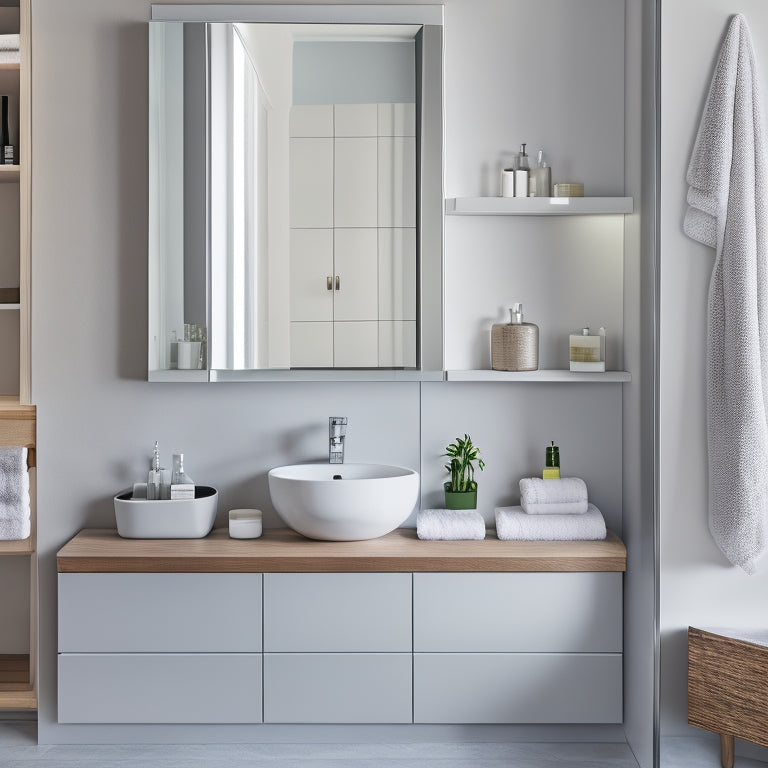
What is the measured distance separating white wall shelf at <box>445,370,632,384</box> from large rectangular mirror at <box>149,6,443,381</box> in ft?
0.33

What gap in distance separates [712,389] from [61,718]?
1.99 m

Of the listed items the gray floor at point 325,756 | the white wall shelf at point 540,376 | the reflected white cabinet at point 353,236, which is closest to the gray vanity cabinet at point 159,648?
the gray floor at point 325,756

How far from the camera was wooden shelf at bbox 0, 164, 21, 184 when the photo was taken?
255cm

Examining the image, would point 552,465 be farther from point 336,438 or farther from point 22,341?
point 22,341

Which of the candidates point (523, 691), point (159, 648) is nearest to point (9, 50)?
point (159, 648)

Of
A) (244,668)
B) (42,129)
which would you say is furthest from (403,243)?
(244,668)

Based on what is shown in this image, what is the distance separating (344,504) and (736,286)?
116cm

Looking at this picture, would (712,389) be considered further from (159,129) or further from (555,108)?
(159,129)

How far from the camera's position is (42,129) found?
2.59m

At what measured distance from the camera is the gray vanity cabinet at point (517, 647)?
2.40 m

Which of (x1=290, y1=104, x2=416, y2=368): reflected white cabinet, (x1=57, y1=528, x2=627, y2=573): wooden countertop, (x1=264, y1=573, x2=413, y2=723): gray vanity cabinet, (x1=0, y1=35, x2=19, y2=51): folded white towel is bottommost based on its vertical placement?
(x1=264, y1=573, x2=413, y2=723): gray vanity cabinet

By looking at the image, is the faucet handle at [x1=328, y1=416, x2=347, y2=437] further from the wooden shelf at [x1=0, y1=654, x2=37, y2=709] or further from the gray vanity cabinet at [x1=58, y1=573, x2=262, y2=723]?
the wooden shelf at [x1=0, y1=654, x2=37, y2=709]

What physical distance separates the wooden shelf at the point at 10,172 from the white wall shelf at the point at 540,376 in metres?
1.43

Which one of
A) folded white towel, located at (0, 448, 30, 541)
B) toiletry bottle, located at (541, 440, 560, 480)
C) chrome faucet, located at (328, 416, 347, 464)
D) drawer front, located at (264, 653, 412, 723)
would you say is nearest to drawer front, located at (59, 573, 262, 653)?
drawer front, located at (264, 653, 412, 723)
